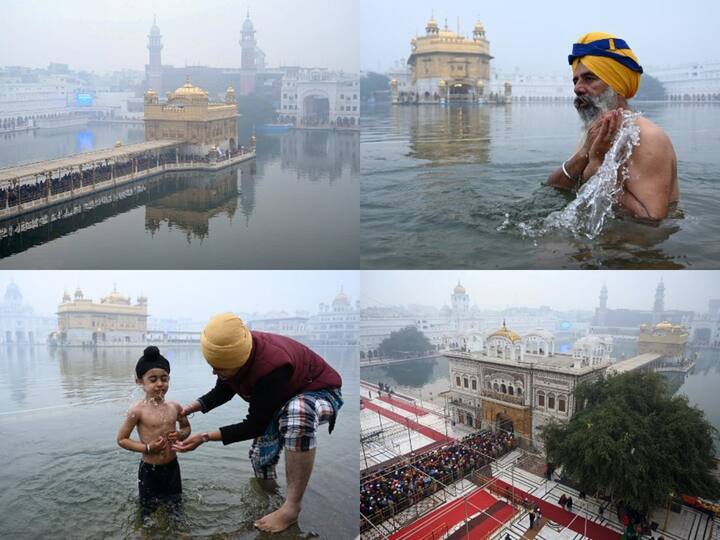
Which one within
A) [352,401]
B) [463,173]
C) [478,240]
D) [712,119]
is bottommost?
[352,401]

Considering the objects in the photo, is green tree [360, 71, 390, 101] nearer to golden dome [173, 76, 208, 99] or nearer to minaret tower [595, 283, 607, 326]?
minaret tower [595, 283, 607, 326]

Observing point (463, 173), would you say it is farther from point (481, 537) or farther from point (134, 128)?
point (134, 128)

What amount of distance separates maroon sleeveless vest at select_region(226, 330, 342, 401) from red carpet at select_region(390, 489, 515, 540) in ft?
6.33

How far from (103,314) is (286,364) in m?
3.73

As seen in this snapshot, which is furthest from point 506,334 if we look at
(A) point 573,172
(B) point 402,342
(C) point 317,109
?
(C) point 317,109

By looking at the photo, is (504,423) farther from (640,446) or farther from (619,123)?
(619,123)

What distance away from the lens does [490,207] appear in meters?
3.36

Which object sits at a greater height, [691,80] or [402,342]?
[691,80]

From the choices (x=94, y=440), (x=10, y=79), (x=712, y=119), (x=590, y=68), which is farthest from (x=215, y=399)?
(x=712, y=119)

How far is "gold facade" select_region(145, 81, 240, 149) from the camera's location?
24.0ft

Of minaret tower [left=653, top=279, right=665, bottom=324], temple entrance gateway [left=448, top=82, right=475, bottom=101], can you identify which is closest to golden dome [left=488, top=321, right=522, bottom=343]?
minaret tower [left=653, top=279, right=665, bottom=324]

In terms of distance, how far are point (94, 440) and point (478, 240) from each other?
8.06 ft

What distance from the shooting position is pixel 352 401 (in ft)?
12.6

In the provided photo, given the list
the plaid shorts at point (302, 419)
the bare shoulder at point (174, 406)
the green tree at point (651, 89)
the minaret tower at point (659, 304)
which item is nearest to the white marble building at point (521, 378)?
the minaret tower at point (659, 304)
